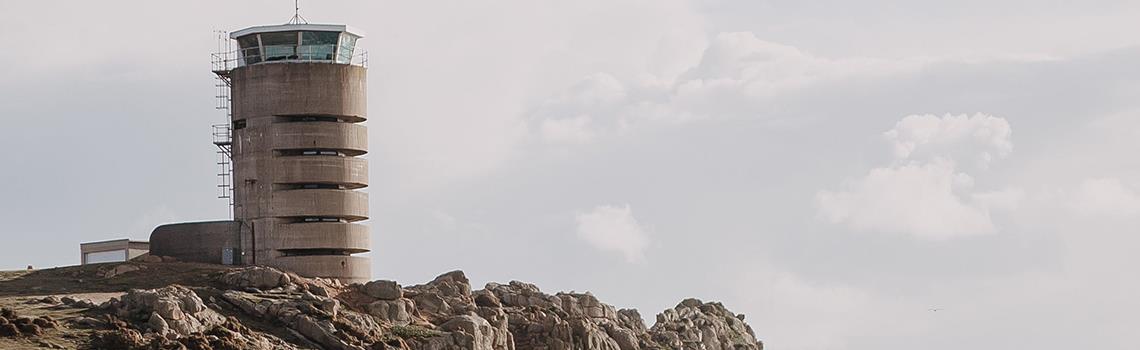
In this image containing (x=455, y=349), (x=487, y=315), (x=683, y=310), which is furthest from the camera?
(x=683, y=310)

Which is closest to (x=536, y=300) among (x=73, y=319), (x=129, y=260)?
(x=129, y=260)

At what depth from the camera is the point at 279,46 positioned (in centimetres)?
9800

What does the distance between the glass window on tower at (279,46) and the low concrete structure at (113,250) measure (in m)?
10.1

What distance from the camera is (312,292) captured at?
297ft

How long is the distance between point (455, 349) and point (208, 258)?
49.6 feet

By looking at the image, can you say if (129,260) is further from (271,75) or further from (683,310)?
(683,310)

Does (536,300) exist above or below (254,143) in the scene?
below

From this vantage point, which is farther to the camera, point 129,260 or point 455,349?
point 129,260

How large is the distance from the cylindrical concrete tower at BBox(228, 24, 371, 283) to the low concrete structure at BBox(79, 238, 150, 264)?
4772mm

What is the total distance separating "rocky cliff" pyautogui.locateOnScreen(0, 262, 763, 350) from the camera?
78.4 meters

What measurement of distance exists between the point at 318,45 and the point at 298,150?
4.75 meters

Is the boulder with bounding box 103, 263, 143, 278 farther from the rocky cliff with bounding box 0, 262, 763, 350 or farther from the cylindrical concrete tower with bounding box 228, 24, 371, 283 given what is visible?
the cylindrical concrete tower with bounding box 228, 24, 371, 283

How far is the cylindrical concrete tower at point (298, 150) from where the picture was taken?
318 ft

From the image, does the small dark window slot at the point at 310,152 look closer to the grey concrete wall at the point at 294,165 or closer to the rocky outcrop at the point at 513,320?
the grey concrete wall at the point at 294,165
